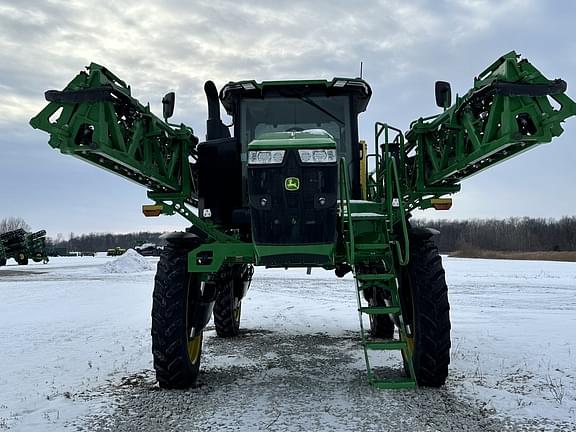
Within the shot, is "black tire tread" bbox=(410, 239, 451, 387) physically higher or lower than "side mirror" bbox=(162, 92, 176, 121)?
lower

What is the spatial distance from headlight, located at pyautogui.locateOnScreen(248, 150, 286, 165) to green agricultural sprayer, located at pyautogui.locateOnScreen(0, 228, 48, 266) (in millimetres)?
32728

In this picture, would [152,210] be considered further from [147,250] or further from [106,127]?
[147,250]

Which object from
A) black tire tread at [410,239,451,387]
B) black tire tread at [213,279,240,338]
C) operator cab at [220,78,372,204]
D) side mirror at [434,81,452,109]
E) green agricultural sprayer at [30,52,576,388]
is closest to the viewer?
green agricultural sprayer at [30,52,576,388]

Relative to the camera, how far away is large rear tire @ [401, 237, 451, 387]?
15.4 feet

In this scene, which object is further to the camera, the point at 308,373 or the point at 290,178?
the point at 308,373

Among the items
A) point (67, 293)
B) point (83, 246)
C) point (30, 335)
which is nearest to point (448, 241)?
point (83, 246)

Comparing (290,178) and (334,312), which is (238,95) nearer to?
(290,178)

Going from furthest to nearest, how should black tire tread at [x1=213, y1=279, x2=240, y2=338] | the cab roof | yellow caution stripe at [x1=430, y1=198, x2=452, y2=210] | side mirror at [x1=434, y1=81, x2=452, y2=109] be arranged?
black tire tread at [x1=213, y1=279, x2=240, y2=338] → the cab roof → yellow caution stripe at [x1=430, y1=198, x2=452, y2=210] → side mirror at [x1=434, y1=81, x2=452, y2=109]

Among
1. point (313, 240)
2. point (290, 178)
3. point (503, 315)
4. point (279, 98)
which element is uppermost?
point (279, 98)

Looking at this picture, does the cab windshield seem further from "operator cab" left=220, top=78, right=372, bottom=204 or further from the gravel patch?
the gravel patch

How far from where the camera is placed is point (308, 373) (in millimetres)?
5637

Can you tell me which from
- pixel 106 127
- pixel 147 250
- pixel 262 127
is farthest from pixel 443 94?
pixel 147 250

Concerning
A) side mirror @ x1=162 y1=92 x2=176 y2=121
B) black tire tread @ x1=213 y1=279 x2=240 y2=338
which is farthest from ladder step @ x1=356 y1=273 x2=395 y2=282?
black tire tread @ x1=213 y1=279 x2=240 y2=338

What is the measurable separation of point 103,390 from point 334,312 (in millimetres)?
6520
